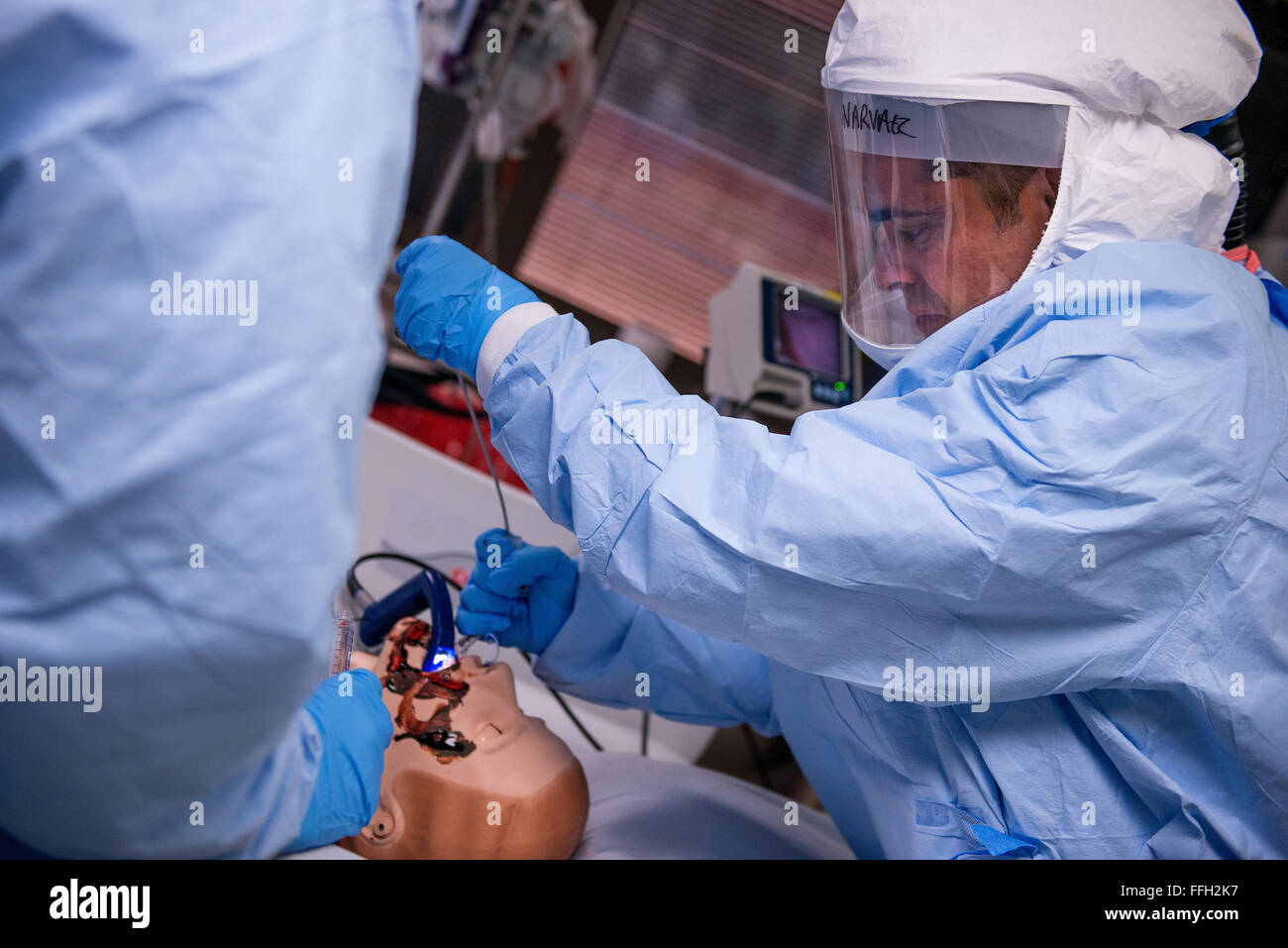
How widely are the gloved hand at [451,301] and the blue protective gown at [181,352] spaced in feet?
2.10

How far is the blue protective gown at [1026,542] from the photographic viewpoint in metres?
1.13

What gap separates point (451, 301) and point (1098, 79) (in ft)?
3.08

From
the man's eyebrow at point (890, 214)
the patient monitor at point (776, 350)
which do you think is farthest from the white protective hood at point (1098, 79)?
the patient monitor at point (776, 350)

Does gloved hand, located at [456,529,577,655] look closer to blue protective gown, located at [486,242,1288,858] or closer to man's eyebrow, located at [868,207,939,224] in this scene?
blue protective gown, located at [486,242,1288,858]

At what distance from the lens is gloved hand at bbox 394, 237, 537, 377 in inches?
54.7

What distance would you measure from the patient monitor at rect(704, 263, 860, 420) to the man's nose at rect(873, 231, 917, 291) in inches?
27.4

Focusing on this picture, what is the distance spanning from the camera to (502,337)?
1.35m

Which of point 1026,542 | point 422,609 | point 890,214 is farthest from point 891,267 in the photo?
point 422,609

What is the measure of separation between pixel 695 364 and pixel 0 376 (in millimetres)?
3098

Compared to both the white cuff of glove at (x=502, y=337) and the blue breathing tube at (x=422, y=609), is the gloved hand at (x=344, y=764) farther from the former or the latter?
the white cuff of glove at (x=502, y=337)

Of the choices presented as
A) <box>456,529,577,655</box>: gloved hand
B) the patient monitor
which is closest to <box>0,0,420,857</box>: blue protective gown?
<box>456,529,577,655</box>: gloved hand

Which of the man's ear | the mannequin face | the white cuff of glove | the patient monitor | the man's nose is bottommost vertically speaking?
the mannequin face

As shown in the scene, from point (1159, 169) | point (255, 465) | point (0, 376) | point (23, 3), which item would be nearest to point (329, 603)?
point (255, 465)

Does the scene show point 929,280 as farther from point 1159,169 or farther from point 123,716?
point 123,716
